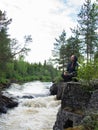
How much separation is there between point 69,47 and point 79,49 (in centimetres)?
Result: 530

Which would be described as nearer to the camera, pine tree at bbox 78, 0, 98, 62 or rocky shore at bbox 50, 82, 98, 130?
rocky shore at bbox 50, 82, 98, 130

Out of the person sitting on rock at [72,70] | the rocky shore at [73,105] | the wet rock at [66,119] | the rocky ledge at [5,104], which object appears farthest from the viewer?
the rocky ledge at [5,104]

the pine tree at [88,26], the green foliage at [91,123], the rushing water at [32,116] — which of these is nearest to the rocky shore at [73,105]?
the green foliage at [91,123]

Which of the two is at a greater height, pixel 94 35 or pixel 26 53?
pixel 94 35

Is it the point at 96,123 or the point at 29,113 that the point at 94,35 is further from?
the point at 96,123

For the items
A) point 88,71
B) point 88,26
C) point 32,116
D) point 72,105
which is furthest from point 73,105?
point 88,26

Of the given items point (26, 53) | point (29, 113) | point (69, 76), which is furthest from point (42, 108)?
point (26, 53)

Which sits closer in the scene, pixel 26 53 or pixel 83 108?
pixel 83 108

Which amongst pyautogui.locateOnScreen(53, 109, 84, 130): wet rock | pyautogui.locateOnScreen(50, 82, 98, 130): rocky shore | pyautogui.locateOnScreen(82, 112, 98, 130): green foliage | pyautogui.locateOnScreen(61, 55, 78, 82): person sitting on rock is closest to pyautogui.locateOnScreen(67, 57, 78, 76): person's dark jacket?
pyautogui.locateOnScreen(61, 55, 78, 82): person sitting on rock

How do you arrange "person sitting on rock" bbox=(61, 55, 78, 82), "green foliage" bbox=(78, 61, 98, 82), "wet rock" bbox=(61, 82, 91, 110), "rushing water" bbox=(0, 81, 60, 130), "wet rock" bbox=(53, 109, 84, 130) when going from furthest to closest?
"rushing water" bbox=(0, 81, 60, 130) < "person sitting on rock" bbox=(61, 55, 78, 82) < "green foliage" bbox=(78, 61, 98, 82) < "wet rock" bbox=(61, 82, 91, 110) < "wet rock" bbox=(53, 109, 84, 130)

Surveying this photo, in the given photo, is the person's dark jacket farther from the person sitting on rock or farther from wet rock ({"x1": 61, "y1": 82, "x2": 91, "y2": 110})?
wet rock ({"x1": 61, "y1": 82, "x2": 91, "y2": 110})

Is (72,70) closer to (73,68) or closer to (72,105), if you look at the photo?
(73,68)

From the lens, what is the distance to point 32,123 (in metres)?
16.3

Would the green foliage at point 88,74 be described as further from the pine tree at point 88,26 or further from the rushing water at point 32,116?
the pine tree at point 88,26
